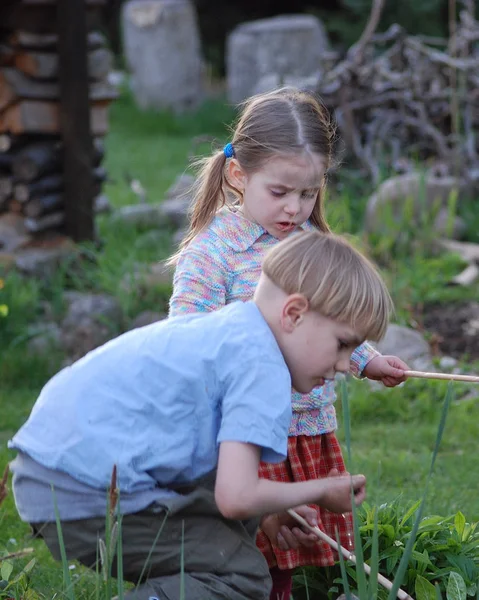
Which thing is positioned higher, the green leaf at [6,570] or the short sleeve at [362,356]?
the short sleeve at [362,356]

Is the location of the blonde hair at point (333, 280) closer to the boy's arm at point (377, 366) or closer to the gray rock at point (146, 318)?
the boy's arm at point (377, 366)

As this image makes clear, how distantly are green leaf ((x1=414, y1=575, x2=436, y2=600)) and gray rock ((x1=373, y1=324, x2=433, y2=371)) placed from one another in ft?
7.88

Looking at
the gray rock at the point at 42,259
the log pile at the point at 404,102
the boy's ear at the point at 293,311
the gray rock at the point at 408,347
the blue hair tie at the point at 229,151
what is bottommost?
the gray rock at the point at 408,347

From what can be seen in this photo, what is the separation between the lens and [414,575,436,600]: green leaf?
90.6 inches

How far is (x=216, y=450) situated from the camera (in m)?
2.05

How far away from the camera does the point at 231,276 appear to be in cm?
254

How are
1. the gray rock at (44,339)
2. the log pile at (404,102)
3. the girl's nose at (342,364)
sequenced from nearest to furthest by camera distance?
the girl's nose at (342,364)
the gray rock at (44,339)
the log pile at (404,102)

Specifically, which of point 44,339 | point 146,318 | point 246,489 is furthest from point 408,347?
point 246,489

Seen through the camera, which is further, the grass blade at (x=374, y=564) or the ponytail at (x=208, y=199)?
the ponytail at (x=208, y=199)

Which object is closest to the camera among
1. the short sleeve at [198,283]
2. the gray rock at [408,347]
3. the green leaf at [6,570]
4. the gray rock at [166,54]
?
the green leaf at [6,570]

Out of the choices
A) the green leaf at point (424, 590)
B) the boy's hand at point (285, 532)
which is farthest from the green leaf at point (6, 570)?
the green leaf at point (424, 590)

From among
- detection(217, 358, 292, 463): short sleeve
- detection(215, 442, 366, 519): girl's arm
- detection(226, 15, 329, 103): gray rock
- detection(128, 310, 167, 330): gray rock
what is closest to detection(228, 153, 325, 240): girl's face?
detection(217, 358, 292, 463): short sleeve

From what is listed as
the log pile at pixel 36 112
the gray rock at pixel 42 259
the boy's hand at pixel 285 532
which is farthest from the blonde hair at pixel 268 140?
the log pile at pixel 36 112

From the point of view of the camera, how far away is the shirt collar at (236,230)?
255 centimetres
